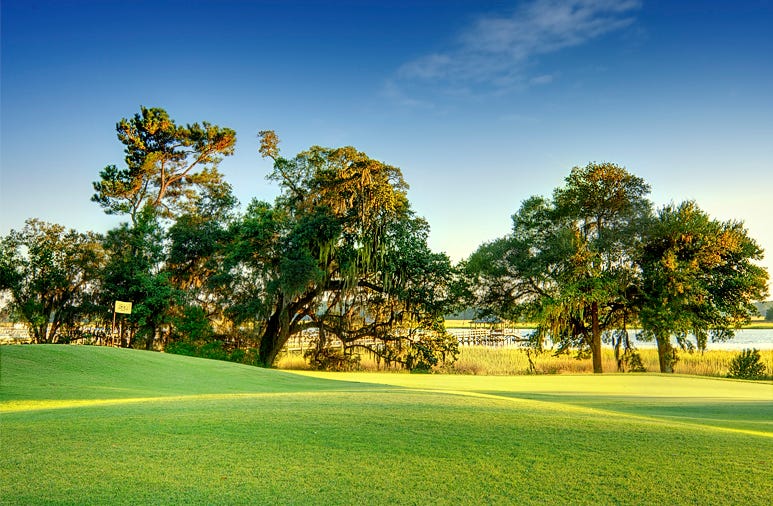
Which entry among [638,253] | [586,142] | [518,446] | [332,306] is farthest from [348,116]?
[518,446]

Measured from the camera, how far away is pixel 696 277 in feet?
78.7

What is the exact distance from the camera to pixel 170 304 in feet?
88.6

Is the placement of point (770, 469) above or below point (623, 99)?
below

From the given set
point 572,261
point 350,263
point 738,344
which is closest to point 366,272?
point 350,263

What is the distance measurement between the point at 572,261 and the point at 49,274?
26.4 meters

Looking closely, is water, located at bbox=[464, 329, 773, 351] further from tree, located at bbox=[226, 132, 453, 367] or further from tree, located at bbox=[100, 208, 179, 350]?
tree, located at bbox=[100, 208, 179, 350]

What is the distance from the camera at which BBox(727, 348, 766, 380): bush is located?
2220cm

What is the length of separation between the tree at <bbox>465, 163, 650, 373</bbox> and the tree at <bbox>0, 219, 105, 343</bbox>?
20335 mm

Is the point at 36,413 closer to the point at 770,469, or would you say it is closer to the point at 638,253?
the point at 770,469

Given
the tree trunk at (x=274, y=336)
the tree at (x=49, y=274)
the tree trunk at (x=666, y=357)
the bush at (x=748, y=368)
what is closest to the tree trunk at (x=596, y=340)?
the tree trunk at (x=666, y=357)

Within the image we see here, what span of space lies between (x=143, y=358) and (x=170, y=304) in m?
13.4

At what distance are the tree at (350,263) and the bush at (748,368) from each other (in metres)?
12.8

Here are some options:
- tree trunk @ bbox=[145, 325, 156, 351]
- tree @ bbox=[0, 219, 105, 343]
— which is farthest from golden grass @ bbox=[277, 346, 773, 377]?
tree @ bbox=[0, 219, 105, 343]

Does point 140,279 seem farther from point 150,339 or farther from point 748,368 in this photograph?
point 748,368
